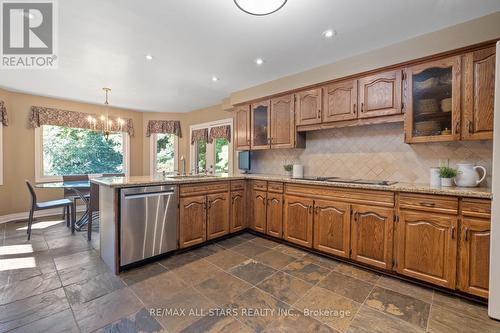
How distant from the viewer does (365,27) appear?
7.25ft

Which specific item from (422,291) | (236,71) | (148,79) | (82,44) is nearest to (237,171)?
(236,71)

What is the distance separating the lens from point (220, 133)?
5105 millimetres

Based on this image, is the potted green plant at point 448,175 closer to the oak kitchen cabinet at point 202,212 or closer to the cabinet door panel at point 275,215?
the cabinet door panel at point 275,215

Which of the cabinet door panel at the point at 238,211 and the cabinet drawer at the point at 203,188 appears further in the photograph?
the cabinet door panel at the point at 238,211

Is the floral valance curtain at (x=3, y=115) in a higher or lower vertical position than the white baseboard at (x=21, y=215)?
higher

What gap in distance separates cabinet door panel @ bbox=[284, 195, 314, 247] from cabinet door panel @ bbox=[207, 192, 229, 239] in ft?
2.87

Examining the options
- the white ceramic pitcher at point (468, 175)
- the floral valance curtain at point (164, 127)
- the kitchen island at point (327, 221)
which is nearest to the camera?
the kitchen island at point (327, 221)

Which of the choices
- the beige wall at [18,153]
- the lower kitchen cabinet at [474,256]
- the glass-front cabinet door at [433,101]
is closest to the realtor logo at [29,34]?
the beige wall at [18,153]

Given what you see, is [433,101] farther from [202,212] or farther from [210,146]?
[210,146]

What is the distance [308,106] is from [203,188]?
1.87 meters

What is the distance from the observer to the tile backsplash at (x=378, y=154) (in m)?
2.35

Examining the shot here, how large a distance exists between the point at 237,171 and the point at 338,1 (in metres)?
3.33

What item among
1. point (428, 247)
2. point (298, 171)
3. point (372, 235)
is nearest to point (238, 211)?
point (298, 171)

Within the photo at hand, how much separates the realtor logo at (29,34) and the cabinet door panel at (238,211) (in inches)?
109
